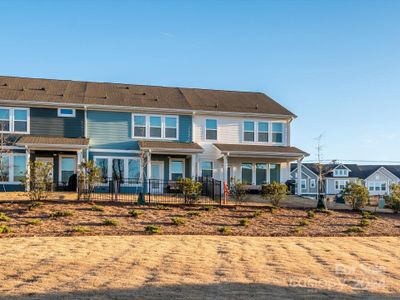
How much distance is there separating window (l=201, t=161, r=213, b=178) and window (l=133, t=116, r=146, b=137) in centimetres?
434

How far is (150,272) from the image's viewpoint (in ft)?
30.6

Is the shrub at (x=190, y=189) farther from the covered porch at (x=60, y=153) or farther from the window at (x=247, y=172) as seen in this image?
the window at (x=247, y=172)

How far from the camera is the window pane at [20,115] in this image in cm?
2641

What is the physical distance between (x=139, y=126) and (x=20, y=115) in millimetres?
6977

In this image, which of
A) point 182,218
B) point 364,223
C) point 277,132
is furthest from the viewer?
point 277,132

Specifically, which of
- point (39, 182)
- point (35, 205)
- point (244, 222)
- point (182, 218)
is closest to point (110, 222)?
point (182, 218)

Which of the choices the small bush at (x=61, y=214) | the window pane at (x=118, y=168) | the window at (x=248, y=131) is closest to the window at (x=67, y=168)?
the window pane at (x=118, y=168)

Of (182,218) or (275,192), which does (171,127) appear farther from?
(182,218)

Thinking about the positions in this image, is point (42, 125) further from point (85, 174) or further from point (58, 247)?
point (58, 247)

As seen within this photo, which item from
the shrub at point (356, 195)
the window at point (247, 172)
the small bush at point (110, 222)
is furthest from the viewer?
the window at point (247, 172)

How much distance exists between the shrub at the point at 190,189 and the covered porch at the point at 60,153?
737cm

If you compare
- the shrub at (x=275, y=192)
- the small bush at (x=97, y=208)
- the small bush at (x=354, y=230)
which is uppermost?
the shrub at (x=275, y=192)

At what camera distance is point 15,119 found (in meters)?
26.4

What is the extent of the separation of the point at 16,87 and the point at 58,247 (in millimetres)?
19490
